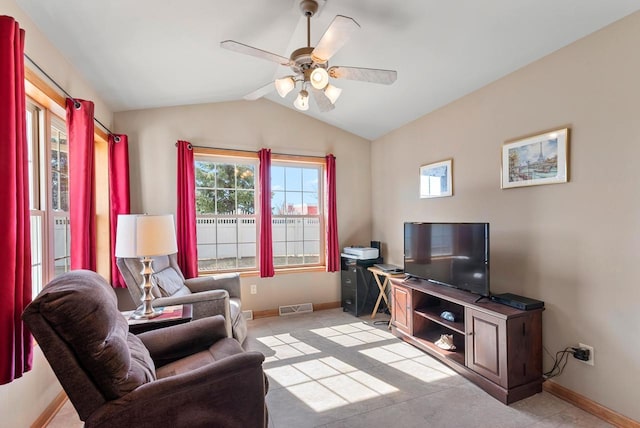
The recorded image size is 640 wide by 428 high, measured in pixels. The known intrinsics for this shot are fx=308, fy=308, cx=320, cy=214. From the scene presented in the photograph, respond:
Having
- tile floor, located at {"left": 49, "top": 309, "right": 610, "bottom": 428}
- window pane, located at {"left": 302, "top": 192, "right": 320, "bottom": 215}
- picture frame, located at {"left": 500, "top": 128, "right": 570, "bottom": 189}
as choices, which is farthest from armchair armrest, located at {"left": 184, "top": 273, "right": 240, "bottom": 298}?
picture frame, located at {"left": 500, "top": 128, "right": 570, "bottom": 189}

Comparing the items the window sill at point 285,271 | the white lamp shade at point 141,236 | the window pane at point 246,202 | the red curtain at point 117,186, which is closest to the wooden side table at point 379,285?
the window sill at point 285,271

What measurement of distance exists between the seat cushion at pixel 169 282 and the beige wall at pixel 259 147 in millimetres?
894

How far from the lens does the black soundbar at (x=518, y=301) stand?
224cm

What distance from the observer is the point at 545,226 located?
234 centimetres

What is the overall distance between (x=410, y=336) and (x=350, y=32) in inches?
110

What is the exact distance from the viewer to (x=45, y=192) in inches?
86.2

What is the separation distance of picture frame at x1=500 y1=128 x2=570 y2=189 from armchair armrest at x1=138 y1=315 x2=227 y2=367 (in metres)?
2.53

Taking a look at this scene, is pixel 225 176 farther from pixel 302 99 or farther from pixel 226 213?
pixel 302 99

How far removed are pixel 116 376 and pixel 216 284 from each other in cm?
211

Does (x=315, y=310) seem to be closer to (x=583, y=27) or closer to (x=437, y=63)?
(x=437, y=63)

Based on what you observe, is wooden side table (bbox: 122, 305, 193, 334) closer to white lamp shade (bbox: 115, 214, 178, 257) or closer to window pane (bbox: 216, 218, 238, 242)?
white lamp shade (bbox: 115, 214, 178, 257)

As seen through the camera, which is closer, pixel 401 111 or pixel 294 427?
pixel 294 427

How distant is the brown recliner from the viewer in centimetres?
113

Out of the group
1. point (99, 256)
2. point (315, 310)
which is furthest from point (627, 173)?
point (99, 256)
